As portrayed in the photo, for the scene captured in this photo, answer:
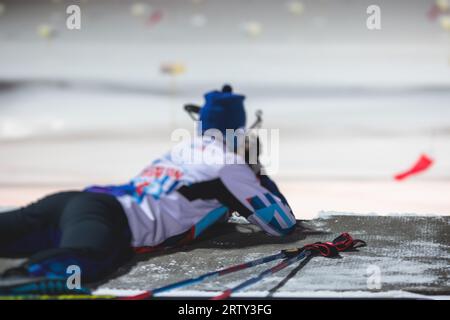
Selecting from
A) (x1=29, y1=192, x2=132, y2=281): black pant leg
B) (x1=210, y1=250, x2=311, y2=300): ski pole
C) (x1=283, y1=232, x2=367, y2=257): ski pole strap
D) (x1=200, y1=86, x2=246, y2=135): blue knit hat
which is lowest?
(x1=210, y1=250, x2=311, y2=300): ski pole

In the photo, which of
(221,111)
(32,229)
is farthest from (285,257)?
(32,229)

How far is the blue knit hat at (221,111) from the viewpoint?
94.6 inches

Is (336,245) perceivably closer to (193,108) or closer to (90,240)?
(193,108)

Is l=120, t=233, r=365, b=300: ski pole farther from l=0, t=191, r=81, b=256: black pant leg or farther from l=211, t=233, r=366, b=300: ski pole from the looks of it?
l=0, t=191, r=81, b=256: black pant leg

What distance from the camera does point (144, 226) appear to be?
222 cm

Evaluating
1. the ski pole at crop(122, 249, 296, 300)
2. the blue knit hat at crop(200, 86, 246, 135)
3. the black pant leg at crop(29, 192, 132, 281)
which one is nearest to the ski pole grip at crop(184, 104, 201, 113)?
the blue knit hat at crop(200, 86, 246, 135)

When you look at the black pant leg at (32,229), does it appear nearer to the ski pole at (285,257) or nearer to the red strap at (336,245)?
the ski pole at (285,257)

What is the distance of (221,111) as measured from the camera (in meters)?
2.40

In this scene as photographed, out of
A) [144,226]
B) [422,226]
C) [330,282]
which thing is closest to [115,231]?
[144,226]

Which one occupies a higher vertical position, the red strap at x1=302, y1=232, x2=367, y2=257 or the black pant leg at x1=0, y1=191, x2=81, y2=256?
the black pant leg at x1=0, y1=191, x2=81, y2=256

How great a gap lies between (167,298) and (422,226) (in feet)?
3.98

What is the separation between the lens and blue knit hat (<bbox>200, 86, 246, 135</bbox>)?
2402 millimetres
